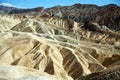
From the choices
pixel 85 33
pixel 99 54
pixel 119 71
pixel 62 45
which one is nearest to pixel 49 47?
pixel 62 45

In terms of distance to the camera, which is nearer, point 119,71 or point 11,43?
point 119,71

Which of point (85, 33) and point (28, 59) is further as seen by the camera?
point (85, 33)

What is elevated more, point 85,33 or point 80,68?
point 80,68

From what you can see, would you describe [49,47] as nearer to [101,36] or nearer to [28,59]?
[28,59]

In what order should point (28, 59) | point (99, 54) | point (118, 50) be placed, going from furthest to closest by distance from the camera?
point (118, 50)
point (99, 54)
point (28, 59)

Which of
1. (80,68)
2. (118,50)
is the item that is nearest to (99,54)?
(118,50)

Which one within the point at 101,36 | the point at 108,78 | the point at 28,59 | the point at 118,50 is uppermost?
the point at 108,78

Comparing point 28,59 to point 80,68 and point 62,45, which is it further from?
point 62,45

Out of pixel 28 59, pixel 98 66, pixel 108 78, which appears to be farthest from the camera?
pixel 98 66

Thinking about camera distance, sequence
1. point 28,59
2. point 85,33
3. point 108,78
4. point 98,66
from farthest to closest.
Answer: point 85,33 < point 98,66 < point 28,59 < point 108,78
